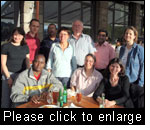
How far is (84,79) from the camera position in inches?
111

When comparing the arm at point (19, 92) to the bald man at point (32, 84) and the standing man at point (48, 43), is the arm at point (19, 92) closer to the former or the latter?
the bald man at point (32, 84)

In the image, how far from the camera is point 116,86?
2432mm

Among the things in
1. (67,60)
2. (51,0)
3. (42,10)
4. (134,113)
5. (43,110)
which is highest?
(51,0)

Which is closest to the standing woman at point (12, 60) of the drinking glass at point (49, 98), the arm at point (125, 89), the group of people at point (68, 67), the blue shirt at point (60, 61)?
the group of people at point (68, 67)

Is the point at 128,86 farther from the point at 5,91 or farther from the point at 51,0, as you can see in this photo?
the point at 51,0

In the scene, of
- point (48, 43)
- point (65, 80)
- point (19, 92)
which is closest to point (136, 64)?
Answer: point (65, 80)

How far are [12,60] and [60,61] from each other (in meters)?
0.81

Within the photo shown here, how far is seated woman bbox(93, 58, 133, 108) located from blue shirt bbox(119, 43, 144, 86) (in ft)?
1.34

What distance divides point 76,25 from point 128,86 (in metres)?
1.62

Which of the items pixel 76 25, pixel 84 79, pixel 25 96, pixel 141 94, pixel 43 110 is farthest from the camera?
pixel 76 25

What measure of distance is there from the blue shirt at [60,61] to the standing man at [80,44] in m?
0.24

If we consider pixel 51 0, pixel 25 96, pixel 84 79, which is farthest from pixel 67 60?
pixel 51 0

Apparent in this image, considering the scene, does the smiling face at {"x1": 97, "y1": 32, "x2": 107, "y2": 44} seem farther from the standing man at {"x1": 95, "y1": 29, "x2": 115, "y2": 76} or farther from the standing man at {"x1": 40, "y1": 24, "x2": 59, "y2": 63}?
the standing man at {"x1": 40, "y1": 24, "x2": 59, "y2": 63}

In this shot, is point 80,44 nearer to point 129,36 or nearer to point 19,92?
point 129,36
